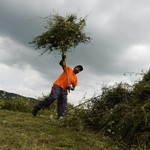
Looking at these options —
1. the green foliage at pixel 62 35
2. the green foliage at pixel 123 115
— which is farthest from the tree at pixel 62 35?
the green foliage at pixel 123 115

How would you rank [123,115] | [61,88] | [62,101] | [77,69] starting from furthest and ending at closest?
[77,69], [62,101], [61,88], [123,115]

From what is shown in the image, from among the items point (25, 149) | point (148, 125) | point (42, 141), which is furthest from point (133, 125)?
point (25, 149)

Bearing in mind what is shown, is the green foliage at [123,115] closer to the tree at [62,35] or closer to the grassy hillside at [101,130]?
the grassy hillside at [101,130]

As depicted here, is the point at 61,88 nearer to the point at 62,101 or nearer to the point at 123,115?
the point at 62,101

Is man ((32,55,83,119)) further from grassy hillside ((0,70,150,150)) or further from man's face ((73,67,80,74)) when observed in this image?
grassy hillside ((0,70,150,150))

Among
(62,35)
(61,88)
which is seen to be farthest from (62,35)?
(61,88)

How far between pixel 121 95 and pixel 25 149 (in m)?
3.01

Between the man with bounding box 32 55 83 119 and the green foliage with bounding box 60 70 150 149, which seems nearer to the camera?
the green foliage with bounding box 60 70 150 149

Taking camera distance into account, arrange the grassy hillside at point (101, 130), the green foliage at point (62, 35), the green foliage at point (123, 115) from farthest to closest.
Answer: the green foliage at point (62, 35) → the green foliage at point (123, 115) → the grassy hillside at point (101, 130)

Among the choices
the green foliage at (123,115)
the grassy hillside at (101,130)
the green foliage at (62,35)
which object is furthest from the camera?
the green foliage at (62,35)

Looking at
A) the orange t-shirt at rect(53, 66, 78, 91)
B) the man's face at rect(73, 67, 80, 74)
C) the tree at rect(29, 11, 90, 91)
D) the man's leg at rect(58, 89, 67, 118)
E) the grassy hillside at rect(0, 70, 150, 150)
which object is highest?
the tree at rect(29, 11, 90, 91)

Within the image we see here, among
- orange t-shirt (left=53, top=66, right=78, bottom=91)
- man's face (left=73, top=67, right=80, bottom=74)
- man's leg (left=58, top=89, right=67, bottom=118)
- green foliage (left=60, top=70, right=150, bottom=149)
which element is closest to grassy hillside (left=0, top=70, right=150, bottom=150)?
green foliage (left=60, top=70, right=150, bottom=149)

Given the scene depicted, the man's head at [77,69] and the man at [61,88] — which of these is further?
the man's head at [77,69]

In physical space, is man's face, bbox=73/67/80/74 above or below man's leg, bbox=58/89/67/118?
above
